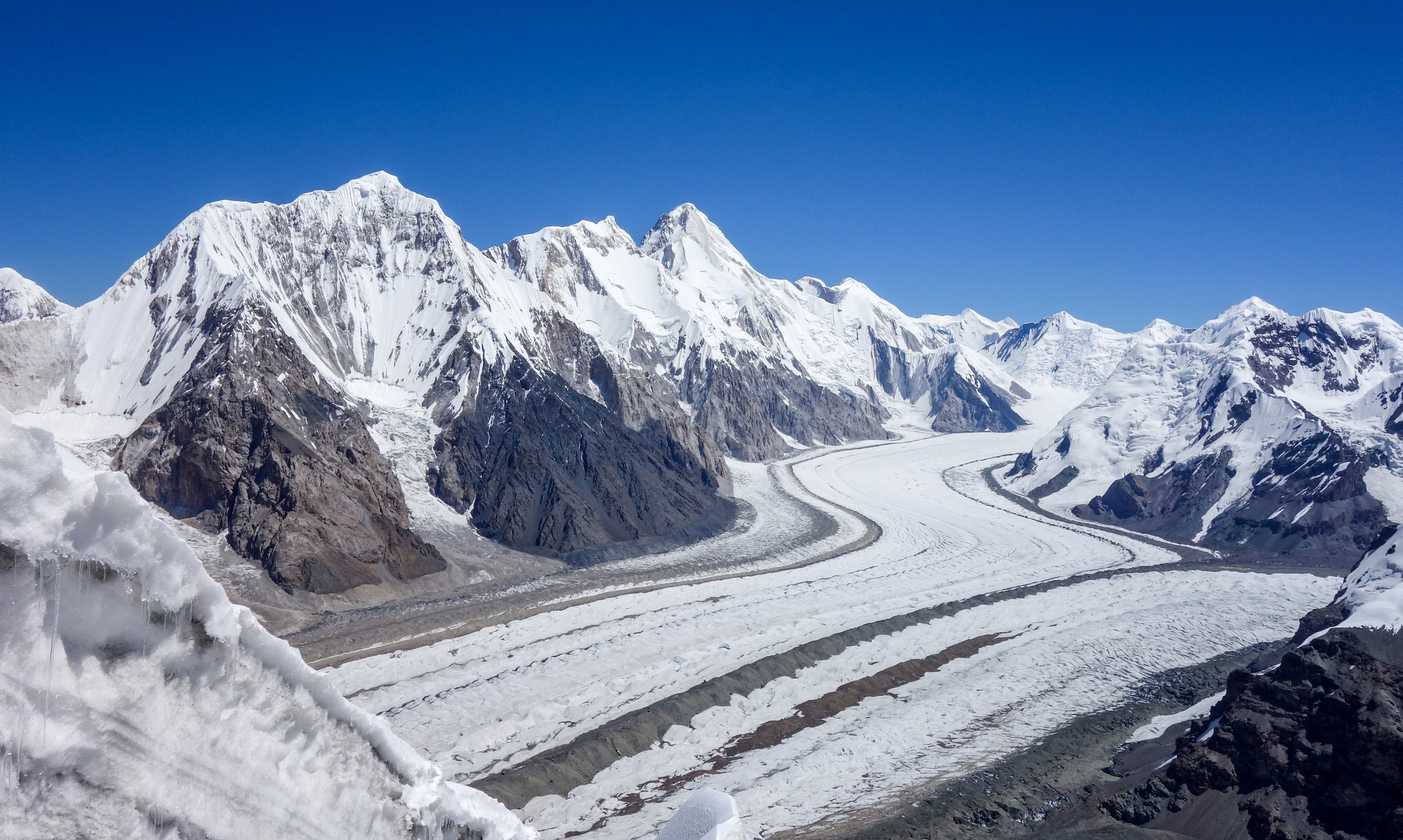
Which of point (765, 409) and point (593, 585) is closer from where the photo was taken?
point (593, 585)

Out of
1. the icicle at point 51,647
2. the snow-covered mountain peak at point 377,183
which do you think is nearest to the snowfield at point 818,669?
the icicle at point 51,647

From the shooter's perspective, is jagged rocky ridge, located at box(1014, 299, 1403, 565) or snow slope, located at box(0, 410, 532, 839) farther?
jagged rocky ridge, located at box(1014, 299, 1403, 565)

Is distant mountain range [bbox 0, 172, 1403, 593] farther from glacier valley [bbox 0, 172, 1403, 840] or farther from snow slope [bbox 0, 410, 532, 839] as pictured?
snow slope [bbox 0, 410, 532, 839]

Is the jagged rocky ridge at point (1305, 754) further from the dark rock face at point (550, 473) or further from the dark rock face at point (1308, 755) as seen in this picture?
the dark rock face at point (550, 473)


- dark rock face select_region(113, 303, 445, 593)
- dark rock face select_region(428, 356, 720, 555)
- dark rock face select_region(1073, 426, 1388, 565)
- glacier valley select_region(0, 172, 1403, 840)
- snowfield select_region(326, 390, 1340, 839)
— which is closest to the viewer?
glacier valley select_region(0, 172, 1403, 840)

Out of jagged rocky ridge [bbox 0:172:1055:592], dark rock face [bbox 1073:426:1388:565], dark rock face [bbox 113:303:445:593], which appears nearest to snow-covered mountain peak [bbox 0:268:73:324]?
jagged rocky ridge [bbox 0:172:1055:592]

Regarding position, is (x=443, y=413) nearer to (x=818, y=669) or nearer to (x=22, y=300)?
(x=818, y=669)

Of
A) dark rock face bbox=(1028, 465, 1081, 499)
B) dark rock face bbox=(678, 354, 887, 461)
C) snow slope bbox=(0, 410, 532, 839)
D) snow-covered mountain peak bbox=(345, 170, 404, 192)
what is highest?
snow-covered mountain peak bbox=(345, 170, 404, 192)

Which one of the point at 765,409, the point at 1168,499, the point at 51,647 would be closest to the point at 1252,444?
the point at 1168,499
